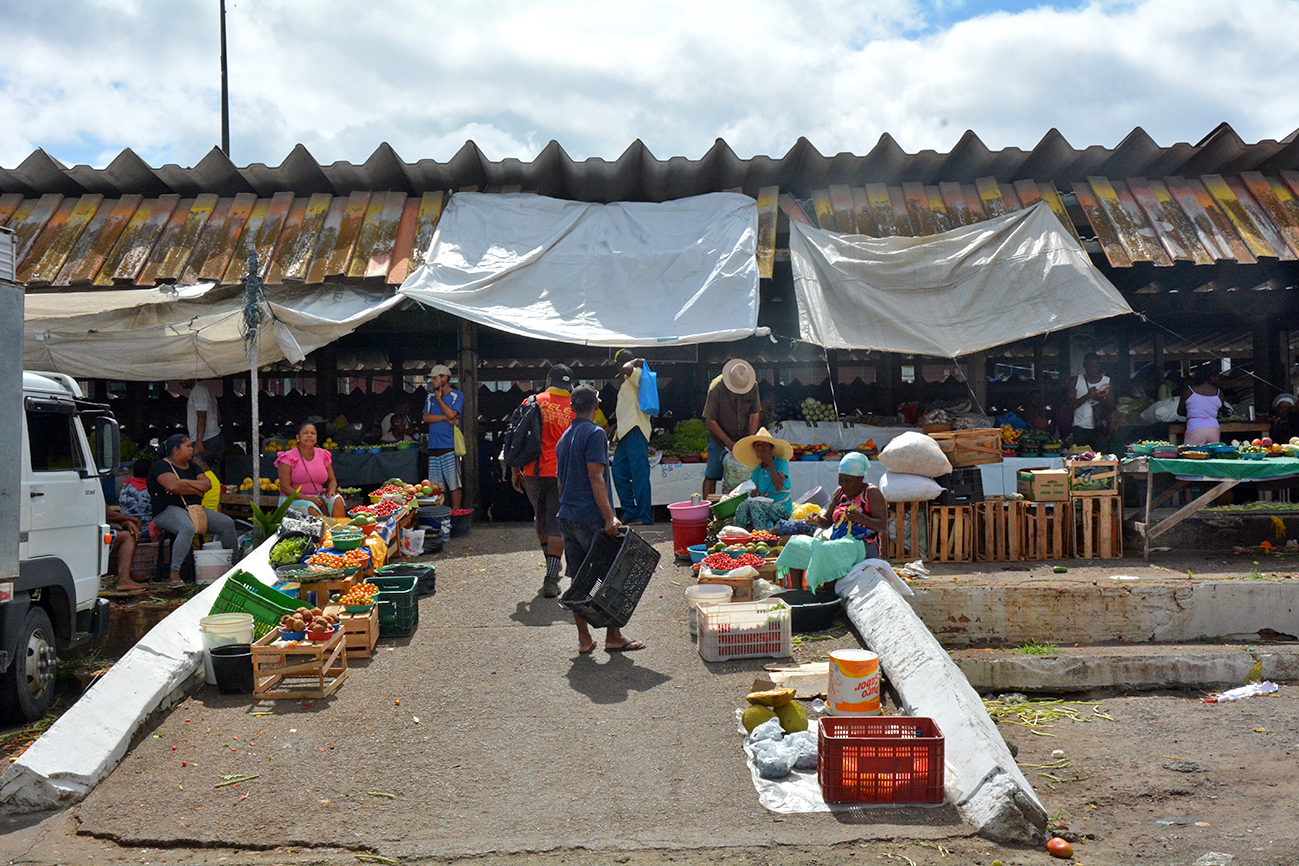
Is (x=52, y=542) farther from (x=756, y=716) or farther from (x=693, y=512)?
(x=693, y=512)

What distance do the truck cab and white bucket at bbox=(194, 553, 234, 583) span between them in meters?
1.94

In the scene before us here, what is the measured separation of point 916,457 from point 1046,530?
78.4 inches

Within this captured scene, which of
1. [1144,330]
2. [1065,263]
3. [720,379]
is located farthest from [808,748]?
[1144,330]

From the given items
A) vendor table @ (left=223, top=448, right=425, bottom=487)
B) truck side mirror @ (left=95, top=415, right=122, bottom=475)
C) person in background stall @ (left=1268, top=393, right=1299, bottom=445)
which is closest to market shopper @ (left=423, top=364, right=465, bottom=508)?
vendor table @ (left=223, top=448, right=425, bottom=487)

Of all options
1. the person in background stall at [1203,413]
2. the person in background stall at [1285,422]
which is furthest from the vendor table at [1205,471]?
the person in background stall at [1285,422]

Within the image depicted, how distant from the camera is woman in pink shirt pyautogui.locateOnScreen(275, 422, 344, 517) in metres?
9.39

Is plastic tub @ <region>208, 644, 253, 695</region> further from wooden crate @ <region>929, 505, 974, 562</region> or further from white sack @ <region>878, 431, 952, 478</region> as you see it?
wooden crate @ <region>929, 505, 974, 562</region>

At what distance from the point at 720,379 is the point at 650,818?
6.32 meters

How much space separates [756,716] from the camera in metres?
4.88

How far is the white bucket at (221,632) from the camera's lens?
6.10m

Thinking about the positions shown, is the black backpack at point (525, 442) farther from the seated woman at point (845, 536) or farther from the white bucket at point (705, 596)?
the seated woman at point (845, 536)

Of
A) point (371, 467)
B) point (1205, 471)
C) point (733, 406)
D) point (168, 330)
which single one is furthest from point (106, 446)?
point (1205, 471)

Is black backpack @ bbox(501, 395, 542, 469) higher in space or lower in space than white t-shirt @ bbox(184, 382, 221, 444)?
lower

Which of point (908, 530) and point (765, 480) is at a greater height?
point (765, 480)
